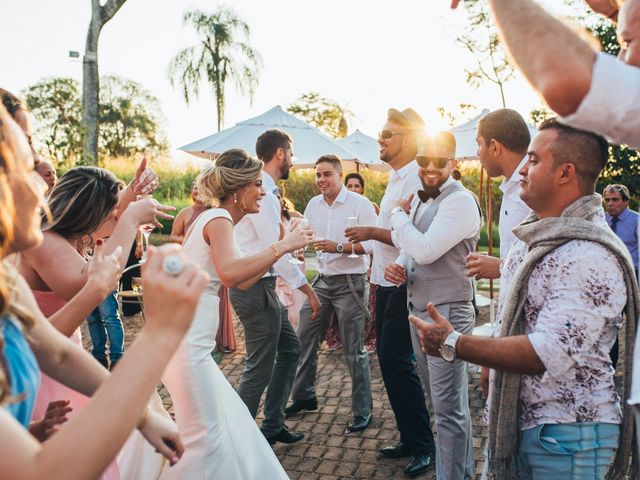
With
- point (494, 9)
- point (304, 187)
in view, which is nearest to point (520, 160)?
point (494, 9)

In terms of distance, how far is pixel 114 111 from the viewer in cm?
5491

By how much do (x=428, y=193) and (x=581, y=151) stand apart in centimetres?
181

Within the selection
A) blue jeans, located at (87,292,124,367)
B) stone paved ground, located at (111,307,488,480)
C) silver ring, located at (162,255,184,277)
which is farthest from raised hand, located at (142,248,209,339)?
blue jeans, located at (87,292,124,367)

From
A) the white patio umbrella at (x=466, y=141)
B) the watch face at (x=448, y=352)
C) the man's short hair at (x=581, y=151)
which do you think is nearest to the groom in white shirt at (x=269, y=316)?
the watch face at (x=448, y=352)

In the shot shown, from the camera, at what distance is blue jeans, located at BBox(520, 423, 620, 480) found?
2.18 m

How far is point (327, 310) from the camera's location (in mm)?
5629

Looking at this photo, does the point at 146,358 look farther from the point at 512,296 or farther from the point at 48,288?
the point at 48,288

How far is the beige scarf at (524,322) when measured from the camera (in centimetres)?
218

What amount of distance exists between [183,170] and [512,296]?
1123 inches

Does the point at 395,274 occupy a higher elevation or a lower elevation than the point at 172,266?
lower

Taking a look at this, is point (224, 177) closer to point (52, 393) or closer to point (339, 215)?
point (52, 393)

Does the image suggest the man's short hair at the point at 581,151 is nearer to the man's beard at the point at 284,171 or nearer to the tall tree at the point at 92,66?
the man's beard at the point at 284,171

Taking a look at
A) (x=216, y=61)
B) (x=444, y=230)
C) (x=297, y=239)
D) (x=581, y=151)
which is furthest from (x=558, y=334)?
(x=216, y=61)

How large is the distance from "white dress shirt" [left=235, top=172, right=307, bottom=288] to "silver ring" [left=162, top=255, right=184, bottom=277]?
12.3 ft
